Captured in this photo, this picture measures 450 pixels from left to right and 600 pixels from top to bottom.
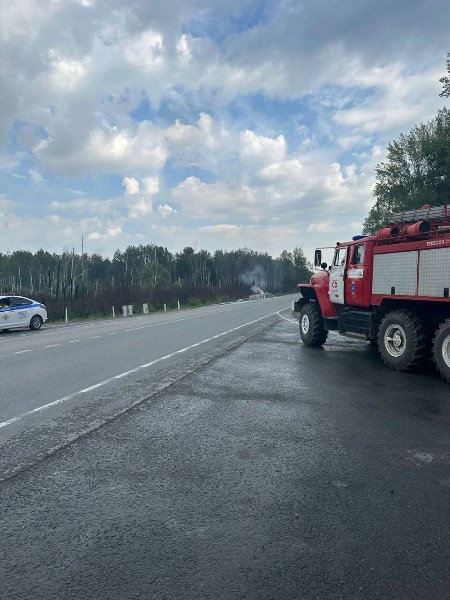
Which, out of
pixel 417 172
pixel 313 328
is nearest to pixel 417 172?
pixel 417 172

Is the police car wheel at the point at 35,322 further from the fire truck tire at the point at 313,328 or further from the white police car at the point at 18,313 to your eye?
the fire truck tire at the point at 313,328

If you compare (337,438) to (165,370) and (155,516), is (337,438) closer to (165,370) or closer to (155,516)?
(155,516)

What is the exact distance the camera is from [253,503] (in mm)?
3705

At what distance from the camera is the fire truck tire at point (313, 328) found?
13383 mm

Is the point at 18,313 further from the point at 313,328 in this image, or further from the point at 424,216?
the point at 424,216

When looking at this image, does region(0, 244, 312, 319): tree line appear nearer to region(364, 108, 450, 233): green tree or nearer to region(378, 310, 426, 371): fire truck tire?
region(364, 108, 450, 233): green tree

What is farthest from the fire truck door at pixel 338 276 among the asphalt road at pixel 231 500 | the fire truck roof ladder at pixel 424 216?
the asphalt road at pixel 231 500

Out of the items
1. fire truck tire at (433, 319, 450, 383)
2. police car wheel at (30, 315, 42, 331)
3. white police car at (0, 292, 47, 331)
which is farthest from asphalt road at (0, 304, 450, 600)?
police car wheel at (30, 315, 42, 331)

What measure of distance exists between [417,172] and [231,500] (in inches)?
1872

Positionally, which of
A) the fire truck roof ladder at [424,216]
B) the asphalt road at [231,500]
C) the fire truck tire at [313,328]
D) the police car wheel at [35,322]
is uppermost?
the fire truck roof ladder at [424,216]

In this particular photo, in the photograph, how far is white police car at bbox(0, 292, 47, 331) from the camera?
812 inches

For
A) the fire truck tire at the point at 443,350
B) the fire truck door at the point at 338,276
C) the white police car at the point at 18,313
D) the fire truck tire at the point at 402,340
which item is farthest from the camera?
the white police car at the point at 18,313

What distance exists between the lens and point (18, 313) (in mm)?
21219

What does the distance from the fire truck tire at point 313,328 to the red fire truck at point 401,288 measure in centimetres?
82
